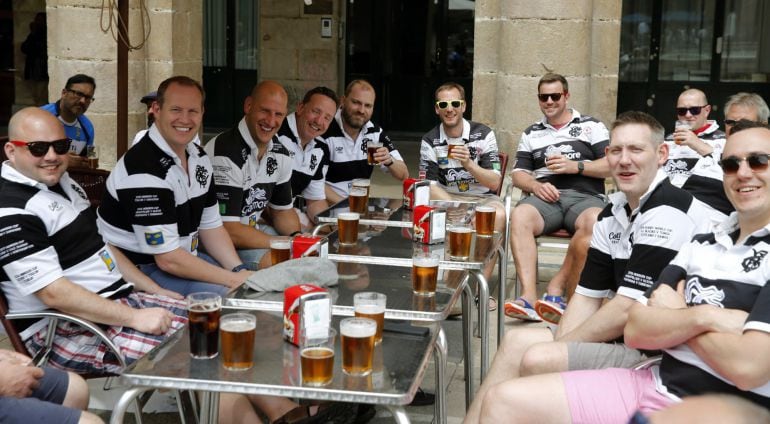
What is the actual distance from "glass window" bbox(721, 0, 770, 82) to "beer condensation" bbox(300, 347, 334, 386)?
39.5 feet

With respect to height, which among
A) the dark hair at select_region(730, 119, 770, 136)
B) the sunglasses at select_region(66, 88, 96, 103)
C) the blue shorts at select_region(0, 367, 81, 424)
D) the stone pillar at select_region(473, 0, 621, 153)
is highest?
the stone pillar at select_region(473, 0, 621, 153)

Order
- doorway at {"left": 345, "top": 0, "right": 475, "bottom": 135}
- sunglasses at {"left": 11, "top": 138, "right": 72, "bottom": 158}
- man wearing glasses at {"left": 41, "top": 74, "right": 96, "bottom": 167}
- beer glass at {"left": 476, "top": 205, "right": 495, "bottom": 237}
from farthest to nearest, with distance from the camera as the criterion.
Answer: doorway at {"left": 345, "top": 0, "right": 475, "bottom": 135}, man wearing glasses at {"left": 41, "top": 74, "right": 96, "bottom": 167}, beer glass at {"left": 476, "top": 205, "right": 495, "bottom": 237}, sunglasses at {"left": 11, "top": 138, "right": 72, "bottom": 158}

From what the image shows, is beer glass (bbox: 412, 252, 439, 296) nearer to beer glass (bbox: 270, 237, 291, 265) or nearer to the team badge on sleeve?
beer glass (bbox: 270, 237, 291, 265)

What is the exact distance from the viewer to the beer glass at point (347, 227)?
13.9ft

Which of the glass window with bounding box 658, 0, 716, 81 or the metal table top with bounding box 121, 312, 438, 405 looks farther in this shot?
the glass window with bounding box 658, 0, 716, 81

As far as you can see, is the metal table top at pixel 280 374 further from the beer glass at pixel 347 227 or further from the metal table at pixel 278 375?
the beer glass at pixel 347 227

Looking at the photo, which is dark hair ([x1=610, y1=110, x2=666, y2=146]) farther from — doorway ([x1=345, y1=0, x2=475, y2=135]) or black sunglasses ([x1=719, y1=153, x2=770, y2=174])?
doorway ([x1=345, y1=0, x2=475, y2=135])

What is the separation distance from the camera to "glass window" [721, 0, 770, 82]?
43.8 feet

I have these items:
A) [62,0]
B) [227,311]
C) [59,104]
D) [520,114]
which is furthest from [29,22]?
[227,311]

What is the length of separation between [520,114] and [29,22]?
10048mm

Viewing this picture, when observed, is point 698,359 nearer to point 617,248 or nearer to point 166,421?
point 617,248

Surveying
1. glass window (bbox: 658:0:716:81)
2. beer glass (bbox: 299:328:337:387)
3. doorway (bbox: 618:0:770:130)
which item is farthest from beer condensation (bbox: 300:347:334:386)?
glass window (bbox: 658:0:716:81)

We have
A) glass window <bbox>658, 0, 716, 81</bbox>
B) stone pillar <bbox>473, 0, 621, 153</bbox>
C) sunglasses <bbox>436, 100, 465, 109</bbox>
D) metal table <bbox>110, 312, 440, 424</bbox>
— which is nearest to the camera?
metal table <bbox>110, 312, 440, 424</bbox>

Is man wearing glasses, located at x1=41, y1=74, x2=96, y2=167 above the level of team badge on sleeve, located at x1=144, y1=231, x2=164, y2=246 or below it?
above
